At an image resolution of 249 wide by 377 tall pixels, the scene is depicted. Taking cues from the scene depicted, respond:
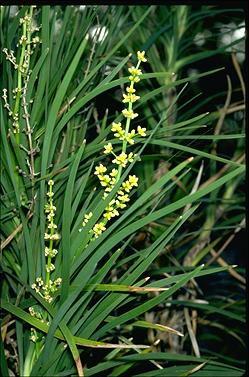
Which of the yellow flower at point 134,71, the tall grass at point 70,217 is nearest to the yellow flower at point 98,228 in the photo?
the tall grass at point 70,217

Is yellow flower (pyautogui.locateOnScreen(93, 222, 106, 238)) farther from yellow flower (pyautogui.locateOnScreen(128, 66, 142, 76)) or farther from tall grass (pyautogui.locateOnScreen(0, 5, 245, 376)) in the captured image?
yellow flower (pyautogui.locateOnScreen(128, 66, 142, 76))

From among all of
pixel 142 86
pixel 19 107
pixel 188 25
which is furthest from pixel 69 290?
pixel 188 25

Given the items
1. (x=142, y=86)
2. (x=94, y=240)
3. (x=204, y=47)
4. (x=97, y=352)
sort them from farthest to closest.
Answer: (x=204, y=47)
(x=142, y=86)
(x=97, y=352)
(x=94, y=240)

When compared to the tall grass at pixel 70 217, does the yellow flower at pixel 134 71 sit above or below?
above

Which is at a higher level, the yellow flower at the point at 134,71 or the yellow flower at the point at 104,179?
the yellow flower at the point at 134,71

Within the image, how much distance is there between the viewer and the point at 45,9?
22.7 inches

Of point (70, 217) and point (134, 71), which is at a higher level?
point (134, 71)

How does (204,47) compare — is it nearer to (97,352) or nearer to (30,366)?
(97,352)

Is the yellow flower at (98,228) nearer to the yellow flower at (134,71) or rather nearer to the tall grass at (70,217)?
the tall grass at (70,217)

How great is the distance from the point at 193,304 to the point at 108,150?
0.30 metres

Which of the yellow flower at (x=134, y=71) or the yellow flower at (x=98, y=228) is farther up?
the yellow flower at (x=134, y=71)

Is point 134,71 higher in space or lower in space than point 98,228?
higher

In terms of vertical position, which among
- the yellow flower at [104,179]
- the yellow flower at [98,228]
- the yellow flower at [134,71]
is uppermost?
the yellow flower at [134,71]

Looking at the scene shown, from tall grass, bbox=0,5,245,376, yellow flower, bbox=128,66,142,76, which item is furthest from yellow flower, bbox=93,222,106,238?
yellow flower, bbox=128,66,142,76
